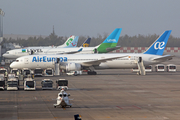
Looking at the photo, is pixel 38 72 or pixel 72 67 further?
pixel 72 67

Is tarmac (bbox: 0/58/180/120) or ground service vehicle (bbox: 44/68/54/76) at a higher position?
ground service vehicle (bbox: 44/68/54/76)

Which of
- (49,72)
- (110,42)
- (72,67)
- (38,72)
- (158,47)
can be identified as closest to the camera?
(38,72)

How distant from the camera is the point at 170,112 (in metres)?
23.5

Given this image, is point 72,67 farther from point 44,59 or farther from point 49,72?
point 44,59

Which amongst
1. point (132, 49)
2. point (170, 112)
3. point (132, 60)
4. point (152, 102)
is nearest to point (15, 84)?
point (152, 102)

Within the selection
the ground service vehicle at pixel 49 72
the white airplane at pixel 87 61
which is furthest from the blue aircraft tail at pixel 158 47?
the ground service vehicle at pixel 49 72

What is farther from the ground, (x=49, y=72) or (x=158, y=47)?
(x=158, y=47)

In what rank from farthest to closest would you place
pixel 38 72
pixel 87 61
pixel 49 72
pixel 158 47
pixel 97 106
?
pixel 158 47, pixel 87 61, pixel 49 72, pixel 38 72, pixel 97 106

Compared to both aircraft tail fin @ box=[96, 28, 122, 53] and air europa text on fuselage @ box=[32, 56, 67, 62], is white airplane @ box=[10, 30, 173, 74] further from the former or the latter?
aircraft tail fin @ box=[96, 28, 122, 53]

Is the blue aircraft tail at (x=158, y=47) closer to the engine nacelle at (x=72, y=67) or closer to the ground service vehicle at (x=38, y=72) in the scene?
the engine nacelle at (x=72, y=67)

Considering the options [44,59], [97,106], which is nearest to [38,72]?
[44,59]

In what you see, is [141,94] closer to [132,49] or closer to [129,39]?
[132,49]

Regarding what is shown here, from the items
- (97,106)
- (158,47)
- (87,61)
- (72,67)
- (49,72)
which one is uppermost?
(158,47)

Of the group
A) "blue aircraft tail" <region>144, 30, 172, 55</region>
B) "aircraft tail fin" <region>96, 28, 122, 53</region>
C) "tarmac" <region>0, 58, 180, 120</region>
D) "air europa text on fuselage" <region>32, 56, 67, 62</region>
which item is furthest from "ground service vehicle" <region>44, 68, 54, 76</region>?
"aircraft tail fin" <region>96, 28, 122, 53</region>
